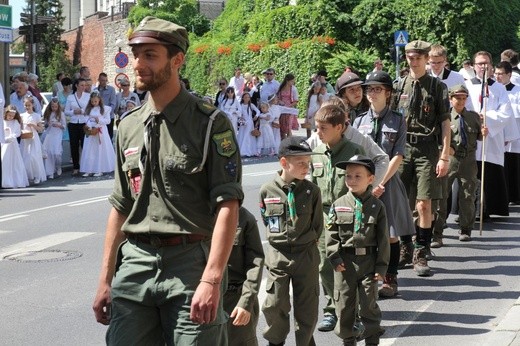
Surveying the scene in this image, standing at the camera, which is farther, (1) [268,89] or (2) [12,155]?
(1) [268,89]

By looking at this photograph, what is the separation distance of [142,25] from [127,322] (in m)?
1.20

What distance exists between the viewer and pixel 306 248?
266 inches

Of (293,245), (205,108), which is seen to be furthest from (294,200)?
(205,108)

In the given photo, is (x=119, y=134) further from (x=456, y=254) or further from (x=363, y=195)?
(x=456, y=254)

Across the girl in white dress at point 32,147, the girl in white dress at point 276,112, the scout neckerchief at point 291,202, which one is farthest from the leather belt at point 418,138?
the girl in white dress at point 276,112

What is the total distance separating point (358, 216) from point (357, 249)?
0.79ft

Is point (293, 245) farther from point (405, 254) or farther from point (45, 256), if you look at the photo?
point (45, 256)

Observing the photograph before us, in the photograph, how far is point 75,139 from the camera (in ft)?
73.5

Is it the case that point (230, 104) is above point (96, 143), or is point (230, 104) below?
above

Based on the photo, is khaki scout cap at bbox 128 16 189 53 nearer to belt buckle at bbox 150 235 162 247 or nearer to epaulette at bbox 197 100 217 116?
epaulette at bbox 197 100 217 116

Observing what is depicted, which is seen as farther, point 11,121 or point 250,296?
point 11,121

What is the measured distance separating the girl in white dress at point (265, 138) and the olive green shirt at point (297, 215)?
67.1 ft

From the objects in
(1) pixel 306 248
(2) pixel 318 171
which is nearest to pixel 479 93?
(2) pixel 318 171

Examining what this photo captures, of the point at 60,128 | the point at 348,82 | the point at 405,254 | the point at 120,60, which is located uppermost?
the point at 120,60
